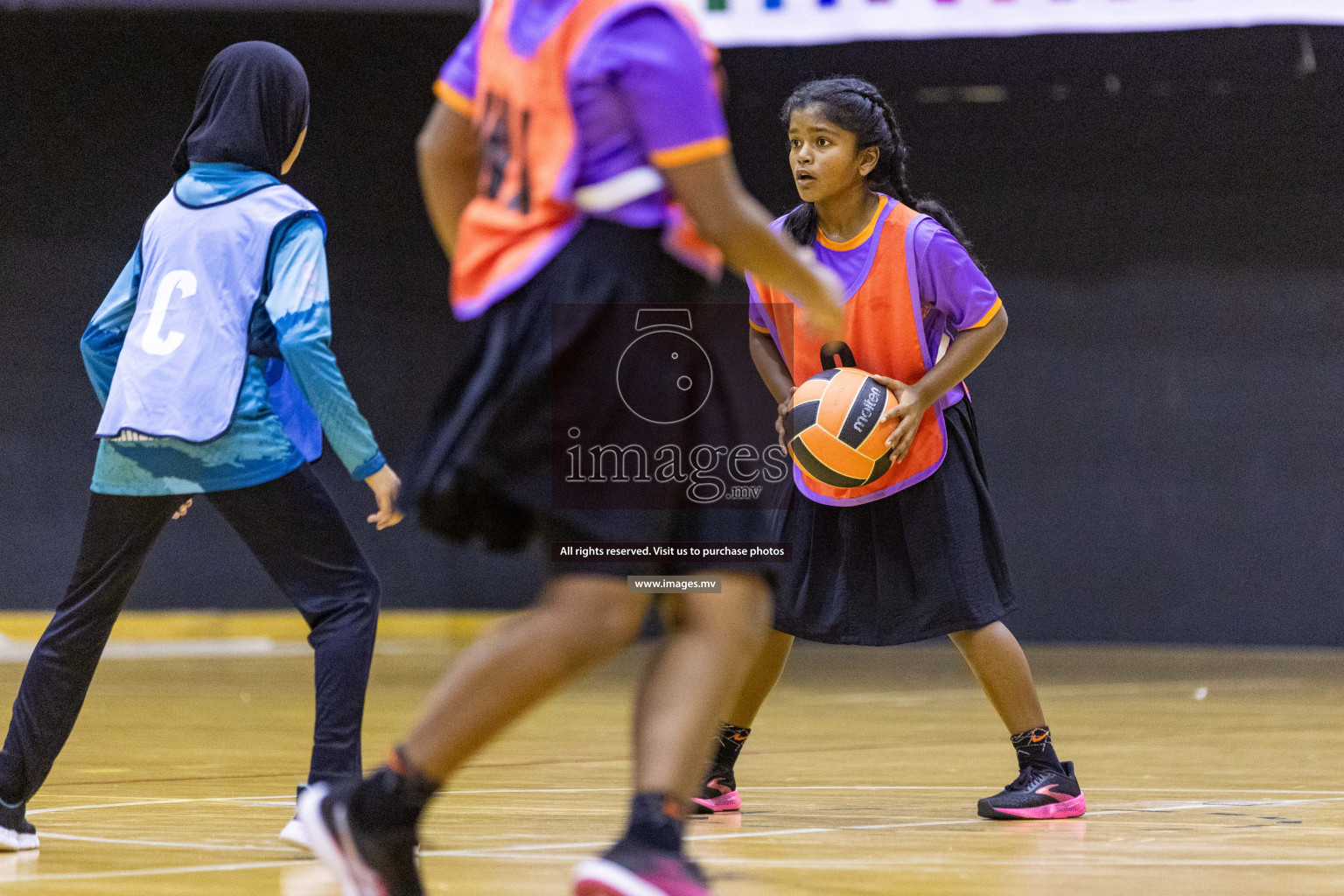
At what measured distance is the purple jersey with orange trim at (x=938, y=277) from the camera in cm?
388

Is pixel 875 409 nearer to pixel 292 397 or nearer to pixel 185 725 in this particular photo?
pixel 292 397

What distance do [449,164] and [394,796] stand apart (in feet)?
2.94

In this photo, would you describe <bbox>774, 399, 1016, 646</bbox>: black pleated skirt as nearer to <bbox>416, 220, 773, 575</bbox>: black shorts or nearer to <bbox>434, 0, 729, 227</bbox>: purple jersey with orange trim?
<bbox>416, 220, 773, 575</bbox>: black shorts

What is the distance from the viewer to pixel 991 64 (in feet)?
30.0

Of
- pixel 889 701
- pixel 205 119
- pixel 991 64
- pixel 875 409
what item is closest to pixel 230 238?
pixel 205 119

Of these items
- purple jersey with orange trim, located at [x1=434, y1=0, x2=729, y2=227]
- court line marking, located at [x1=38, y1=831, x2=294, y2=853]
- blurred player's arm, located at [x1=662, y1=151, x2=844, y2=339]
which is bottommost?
court line marking, located at [x1=38, y1=831, x2=294, y2=853]

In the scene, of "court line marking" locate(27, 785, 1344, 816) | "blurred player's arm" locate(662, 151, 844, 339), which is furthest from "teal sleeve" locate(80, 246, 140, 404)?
"blurred player's arm" locate(662, 151, 844, 339)

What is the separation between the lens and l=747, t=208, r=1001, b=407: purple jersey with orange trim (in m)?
3.88

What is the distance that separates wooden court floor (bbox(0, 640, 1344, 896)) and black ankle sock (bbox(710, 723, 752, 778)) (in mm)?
127

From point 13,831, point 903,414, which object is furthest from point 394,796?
point 903,414

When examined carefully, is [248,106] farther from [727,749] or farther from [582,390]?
[727,749]

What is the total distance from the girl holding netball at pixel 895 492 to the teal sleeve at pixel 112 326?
142 centimetres

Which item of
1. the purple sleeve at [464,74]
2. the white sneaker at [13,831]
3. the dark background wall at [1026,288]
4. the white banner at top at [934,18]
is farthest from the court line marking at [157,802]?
the dark background wall at [1026,288]

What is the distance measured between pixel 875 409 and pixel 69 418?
805cm
